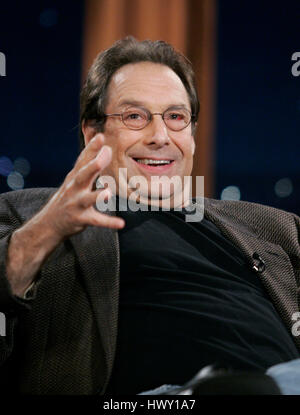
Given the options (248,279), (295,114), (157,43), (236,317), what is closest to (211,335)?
(236,317)

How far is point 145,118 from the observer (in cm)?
148

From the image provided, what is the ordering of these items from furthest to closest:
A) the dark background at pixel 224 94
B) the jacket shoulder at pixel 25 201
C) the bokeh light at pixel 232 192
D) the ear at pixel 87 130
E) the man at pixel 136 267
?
the bokeh light at pixel 232 192
the dark background at pixel 224 94
the ear at pixel 87 130
the jacket shoulder at pixel 25 201
the man at pixel 136 267

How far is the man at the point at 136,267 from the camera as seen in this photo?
3.54 feet

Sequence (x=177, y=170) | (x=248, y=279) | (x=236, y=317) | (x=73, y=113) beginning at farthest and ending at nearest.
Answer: (x=73, y=113), (x=177, y=170), (x=248, y=279), (x=236, y=317)

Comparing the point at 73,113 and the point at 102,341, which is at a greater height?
the point at 73,113

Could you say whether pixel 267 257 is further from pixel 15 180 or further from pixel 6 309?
pixel 15 180

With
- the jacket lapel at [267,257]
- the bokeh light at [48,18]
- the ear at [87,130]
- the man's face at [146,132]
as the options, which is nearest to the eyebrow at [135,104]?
the man's face at [146,132]

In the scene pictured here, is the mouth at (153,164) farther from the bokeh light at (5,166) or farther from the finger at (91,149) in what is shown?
the bokeh light at (5,166)

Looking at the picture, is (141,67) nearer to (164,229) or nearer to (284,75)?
(164,229)

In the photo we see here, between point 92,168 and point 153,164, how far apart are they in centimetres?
52

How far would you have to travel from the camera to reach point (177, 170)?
1530 millimetres

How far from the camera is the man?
3.54ft

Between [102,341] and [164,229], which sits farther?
[164,229]

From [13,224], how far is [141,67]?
589 mm
